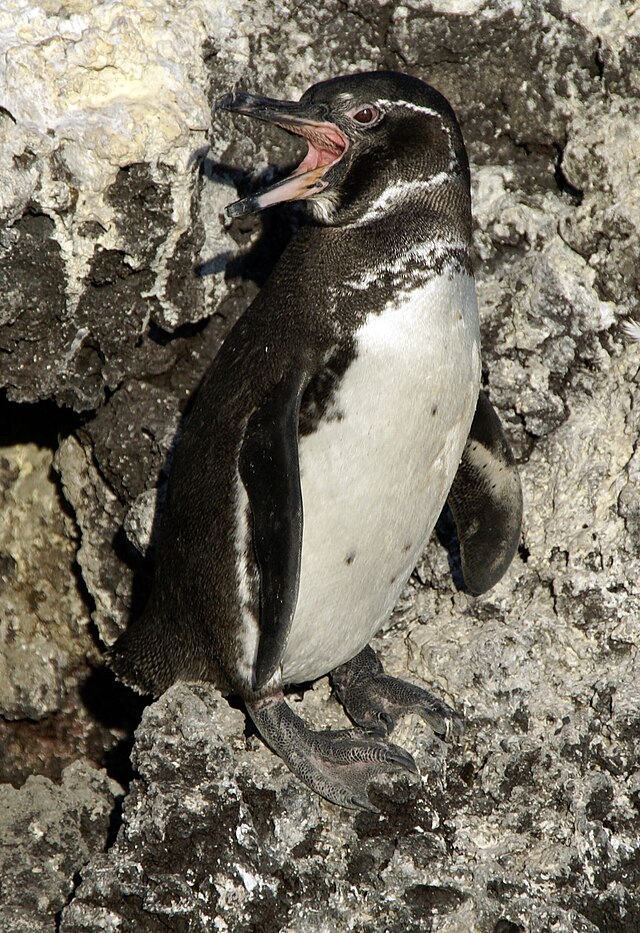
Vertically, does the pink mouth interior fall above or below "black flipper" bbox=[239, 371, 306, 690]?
above

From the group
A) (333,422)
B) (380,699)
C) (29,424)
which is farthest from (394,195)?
(29,424)

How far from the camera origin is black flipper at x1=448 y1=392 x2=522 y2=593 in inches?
114

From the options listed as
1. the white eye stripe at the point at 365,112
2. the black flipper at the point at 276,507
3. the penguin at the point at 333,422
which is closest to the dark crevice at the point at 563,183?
the penguin at the point at 333,422

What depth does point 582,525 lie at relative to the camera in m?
2.93

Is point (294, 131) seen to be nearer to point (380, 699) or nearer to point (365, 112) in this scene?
point (365, 112)

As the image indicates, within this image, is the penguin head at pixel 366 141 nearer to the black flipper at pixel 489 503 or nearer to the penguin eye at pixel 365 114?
the penguin eye at pixel 365 114

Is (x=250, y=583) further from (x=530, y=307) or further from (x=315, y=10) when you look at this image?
(x=315, y=10)

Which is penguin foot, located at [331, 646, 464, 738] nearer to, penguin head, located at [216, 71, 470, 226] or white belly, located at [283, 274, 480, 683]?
white belly, located at [283, 274, 480, 683]

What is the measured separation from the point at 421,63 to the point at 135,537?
1.57 m

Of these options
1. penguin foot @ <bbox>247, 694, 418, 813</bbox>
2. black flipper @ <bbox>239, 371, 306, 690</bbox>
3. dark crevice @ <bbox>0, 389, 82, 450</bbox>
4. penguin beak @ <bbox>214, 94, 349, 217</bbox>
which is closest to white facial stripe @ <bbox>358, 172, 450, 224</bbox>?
penguin beak @ <bbox>214, 94, 349, 217</bbox>

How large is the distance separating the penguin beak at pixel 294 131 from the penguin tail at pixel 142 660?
113 cm

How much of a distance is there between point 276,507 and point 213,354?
3.12ft

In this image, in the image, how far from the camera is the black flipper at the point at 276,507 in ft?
7.86

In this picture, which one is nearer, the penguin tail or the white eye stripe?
the white eye stripe
